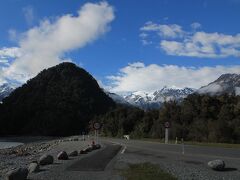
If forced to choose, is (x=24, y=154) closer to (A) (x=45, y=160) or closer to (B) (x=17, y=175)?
(A) (x=45, y=160)

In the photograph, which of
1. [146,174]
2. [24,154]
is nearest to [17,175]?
[146,174]

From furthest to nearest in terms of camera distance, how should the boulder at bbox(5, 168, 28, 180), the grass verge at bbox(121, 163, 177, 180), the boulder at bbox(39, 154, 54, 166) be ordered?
the boulder at bbox(39, 154, 54, 166), the grass verge at bbox(121, 163, 177, 180), the boulder at bbox(5, 168, 28, 180)

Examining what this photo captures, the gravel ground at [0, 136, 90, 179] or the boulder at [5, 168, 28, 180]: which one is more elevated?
the gravel ground at [0, 136, 90, 179]

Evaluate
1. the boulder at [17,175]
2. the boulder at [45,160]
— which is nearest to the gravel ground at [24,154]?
the boulder at [45,160]

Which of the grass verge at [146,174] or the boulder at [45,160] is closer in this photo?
the grass verge at [146,174]

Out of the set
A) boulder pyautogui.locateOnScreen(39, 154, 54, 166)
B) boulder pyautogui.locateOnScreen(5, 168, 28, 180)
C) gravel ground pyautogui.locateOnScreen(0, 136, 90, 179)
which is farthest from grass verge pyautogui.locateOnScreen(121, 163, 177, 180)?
gravel ground pyautogui.locateOnScreen(0, 136, 90, 179)

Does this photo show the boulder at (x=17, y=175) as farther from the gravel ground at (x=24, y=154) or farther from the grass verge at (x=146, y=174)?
the grass verge at (x=146, y=174)

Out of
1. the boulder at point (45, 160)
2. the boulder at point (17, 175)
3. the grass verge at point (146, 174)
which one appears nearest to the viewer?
the boulder at point (17, 175)

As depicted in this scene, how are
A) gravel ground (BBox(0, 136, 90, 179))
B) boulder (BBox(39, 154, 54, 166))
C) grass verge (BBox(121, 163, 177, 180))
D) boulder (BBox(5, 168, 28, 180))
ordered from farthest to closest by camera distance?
1. gravel ground (BBox(0, 136, 90, 179))
2. boulder (BBox(39, 154, 54, 166))
3. grass verge (BBox(121, 163, 177, 180))
4. boulder (BBox(5, 168, 28, 180))

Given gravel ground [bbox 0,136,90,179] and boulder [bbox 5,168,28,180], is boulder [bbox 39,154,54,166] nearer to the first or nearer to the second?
gravel ground [bbox 0,136,90,179]

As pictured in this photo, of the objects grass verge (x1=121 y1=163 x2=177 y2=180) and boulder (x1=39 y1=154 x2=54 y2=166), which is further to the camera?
boulder (x1=39 y1=154 x2=54 y2=166)

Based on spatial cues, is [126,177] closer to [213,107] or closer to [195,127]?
[195,127]

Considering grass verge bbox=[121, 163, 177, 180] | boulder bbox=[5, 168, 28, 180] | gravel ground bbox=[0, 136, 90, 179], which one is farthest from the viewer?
gravel ground bbox=[0, 136, 90, 179]

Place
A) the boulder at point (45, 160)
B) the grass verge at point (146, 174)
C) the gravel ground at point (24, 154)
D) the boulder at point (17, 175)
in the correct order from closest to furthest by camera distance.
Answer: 1. the boulder at point (17, 175)
2. the grass verge at point (146, 174)
3. the boulder at point (45, 160)
4. the gravel ground at point (24, 154)
